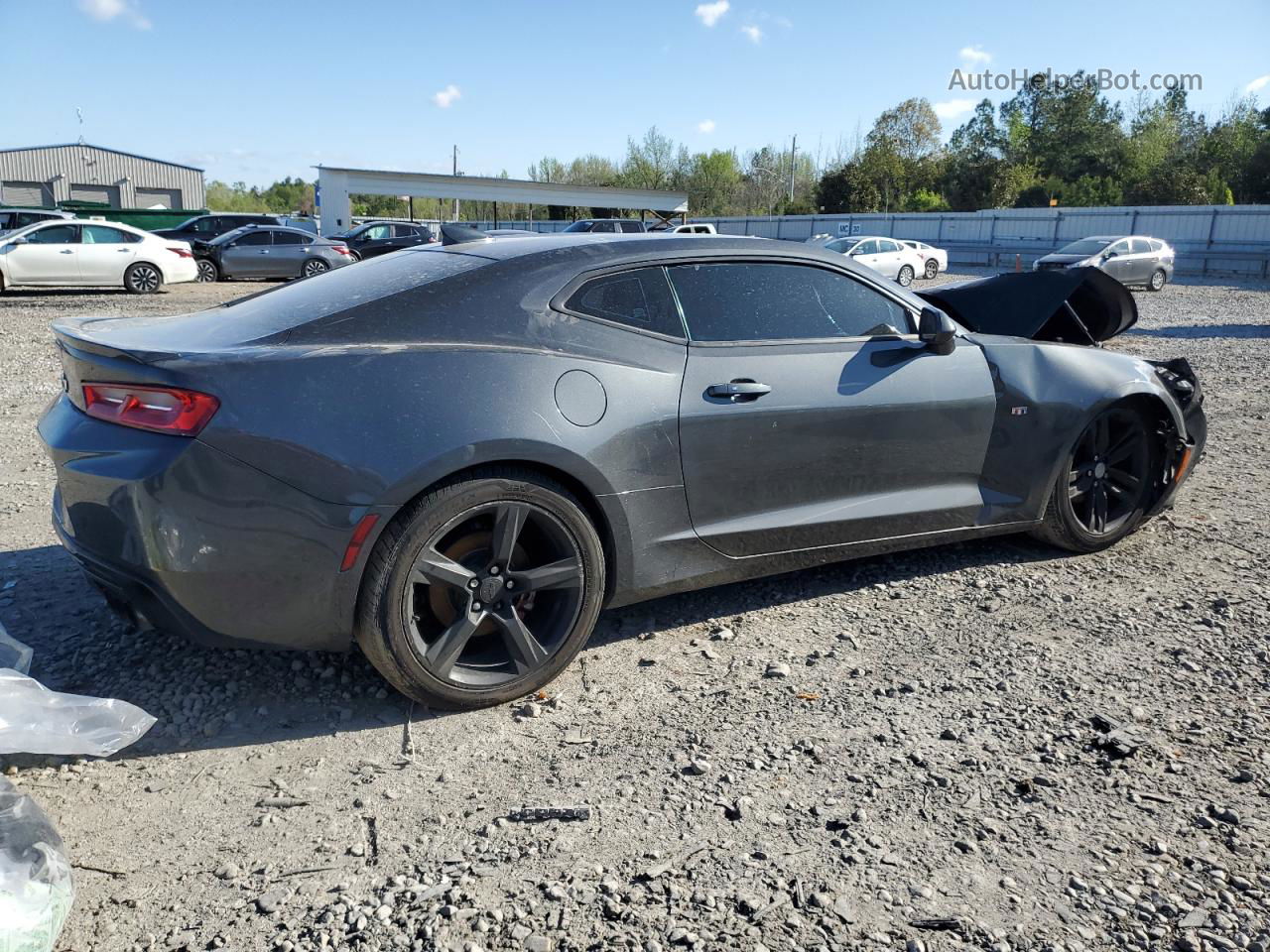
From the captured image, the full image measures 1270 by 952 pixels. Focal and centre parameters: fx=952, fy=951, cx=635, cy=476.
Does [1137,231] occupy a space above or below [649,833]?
above

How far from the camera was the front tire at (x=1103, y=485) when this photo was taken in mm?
4508

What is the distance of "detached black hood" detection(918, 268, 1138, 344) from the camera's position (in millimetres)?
5062

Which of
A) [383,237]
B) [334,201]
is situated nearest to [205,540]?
[383,237]

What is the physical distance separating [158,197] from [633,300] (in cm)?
7762

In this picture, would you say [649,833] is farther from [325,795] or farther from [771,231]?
[771,231]

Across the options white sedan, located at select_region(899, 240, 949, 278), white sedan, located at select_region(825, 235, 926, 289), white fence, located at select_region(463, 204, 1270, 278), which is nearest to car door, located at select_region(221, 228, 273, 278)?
white sedan, located at select_region(825, 235, 926, 289)

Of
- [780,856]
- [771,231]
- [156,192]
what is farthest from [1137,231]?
[156,192]

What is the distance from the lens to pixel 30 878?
2.02 meters

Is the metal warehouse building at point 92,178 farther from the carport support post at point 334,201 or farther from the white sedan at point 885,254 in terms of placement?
the white sedan at point 885,254

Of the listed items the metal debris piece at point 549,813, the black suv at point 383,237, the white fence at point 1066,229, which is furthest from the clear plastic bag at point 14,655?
the white fence at point 1066,229

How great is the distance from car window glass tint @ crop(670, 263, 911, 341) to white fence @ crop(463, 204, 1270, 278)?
2878 centimetres

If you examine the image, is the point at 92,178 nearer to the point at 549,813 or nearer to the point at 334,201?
the point at 334,201

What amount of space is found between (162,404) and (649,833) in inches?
72.4

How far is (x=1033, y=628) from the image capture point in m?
3.85
